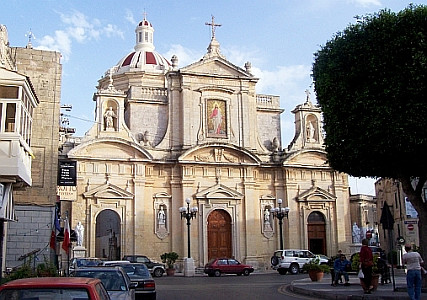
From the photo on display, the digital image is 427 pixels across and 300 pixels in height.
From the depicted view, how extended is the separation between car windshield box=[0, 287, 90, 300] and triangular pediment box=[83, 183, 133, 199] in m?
29.0

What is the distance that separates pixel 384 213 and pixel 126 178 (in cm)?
2196

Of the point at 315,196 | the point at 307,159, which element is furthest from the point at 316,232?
the point at 307,159

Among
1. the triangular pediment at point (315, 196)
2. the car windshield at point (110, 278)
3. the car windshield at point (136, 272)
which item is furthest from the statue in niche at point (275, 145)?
the car windshield at point (110, 278)

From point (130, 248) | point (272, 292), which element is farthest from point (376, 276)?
point (130, 248)

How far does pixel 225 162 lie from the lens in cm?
3831

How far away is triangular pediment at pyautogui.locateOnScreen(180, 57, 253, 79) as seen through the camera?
3928 centimetres

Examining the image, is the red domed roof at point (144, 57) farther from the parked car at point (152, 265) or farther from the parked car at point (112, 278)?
the parked car at point (112, 278)

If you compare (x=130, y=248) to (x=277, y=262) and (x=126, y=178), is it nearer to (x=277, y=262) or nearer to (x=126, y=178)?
(x=126, y=178)

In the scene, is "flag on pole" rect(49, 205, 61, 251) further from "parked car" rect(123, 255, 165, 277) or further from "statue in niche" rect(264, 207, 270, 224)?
"statue in niche" rect(264, 207, 270, 224)

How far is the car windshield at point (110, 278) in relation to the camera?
450 inches

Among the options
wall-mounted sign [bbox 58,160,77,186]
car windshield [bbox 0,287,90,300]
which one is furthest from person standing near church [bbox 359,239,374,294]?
wall-mounted sign [bbox 58,160,77,186]

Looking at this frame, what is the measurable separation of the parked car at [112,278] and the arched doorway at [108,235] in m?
24.5

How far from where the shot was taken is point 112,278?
11625mm

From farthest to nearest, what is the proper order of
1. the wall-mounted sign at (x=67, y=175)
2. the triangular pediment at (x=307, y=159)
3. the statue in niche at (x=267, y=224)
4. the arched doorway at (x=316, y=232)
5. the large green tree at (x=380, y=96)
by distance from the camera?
the arched doorway at (x=316, y=232)
the triangular pediment at (x=307, y=159)
the statue in niche at (x=267, y=224)
the wall-mounted sign at (x=67, y=175)
the large green tree at (x=380, y=96)
